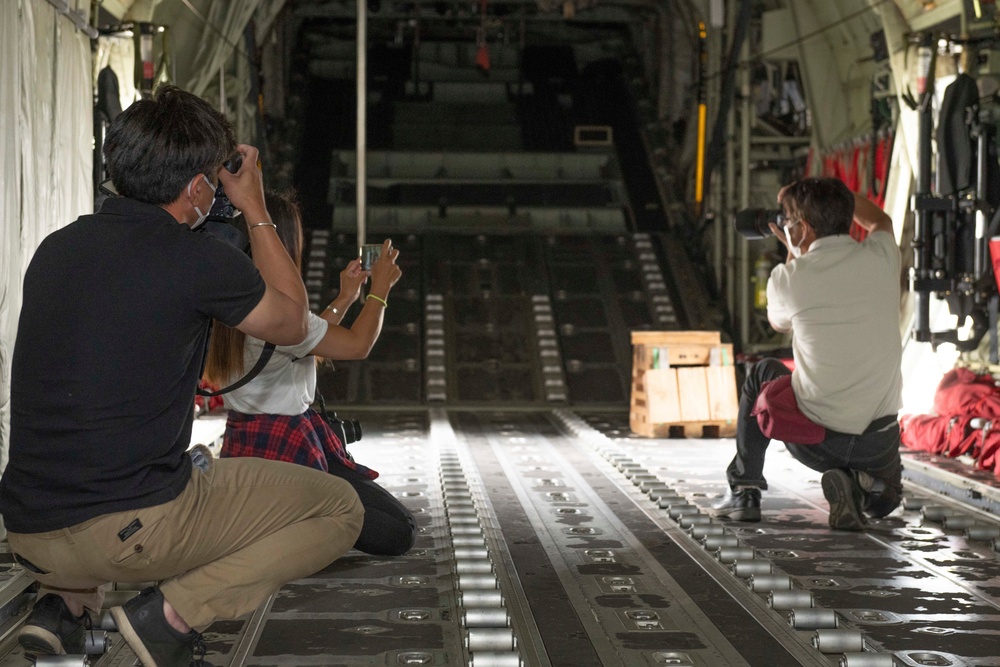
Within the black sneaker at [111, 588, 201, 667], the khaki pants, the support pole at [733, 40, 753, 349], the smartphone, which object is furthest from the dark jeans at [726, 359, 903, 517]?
the support pole at [733, 40, 753, 349]

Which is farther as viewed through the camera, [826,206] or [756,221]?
[756,221]

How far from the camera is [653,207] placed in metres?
13.7

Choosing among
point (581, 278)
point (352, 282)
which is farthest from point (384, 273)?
point (581, 278)

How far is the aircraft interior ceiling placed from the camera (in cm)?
372

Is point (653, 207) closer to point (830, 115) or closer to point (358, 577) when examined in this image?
point (830, 115)

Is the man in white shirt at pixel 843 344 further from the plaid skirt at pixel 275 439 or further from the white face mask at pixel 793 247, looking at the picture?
the plaid skirt at pixel 275 439

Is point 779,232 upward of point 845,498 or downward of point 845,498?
upward

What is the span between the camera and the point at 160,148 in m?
2.60

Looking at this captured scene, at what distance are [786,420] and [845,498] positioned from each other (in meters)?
0.41

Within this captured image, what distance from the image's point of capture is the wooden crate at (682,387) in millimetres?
8352

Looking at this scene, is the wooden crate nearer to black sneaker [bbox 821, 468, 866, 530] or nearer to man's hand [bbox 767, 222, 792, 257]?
man's hand [bbox 767, 222, 792, 257]

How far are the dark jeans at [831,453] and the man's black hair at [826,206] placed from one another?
0.64m

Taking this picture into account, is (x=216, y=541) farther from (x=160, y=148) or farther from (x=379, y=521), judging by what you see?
(x=379, y=521)

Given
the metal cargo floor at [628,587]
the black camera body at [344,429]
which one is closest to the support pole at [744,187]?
the metal cargo floor at [628,587]
